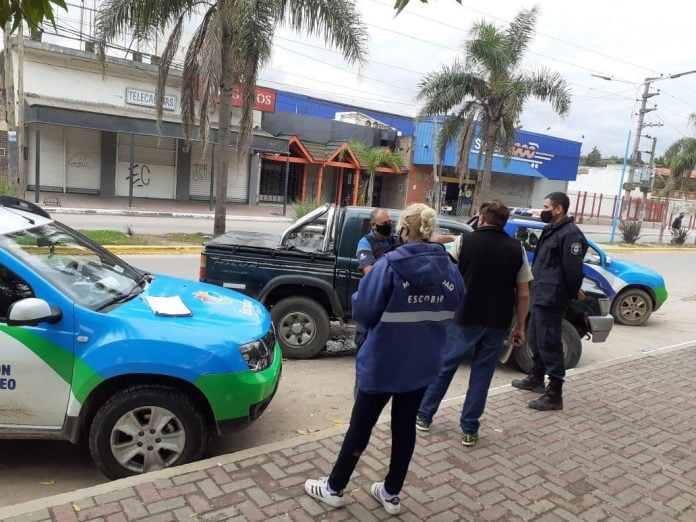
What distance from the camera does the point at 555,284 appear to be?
458cm

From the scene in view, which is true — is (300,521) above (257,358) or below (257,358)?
below

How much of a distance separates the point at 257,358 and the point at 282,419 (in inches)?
45.2

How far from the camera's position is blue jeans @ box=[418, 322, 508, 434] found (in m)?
3.91

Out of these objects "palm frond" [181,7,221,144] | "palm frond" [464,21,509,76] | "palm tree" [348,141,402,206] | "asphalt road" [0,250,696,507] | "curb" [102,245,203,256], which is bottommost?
"curb" [102,245,203,256]

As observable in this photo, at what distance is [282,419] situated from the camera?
14.8 ft

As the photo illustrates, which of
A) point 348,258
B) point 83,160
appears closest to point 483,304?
point 348,258

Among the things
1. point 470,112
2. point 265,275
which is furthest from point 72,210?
point 265,275

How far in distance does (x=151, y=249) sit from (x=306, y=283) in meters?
8.13

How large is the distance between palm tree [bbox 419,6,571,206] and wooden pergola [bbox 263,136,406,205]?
34.1 ft

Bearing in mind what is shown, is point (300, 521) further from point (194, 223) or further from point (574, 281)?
point (194, 223)

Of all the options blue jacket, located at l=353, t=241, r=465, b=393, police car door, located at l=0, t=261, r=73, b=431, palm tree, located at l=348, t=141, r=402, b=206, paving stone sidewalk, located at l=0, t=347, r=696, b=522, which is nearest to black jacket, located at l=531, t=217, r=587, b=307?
paving stone sidewalk, located at l=0, t=347, r=696, b=522

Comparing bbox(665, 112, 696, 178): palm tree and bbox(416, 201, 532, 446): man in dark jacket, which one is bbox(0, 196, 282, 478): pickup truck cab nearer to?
bbox(416, 201, 532, 446): man in dark jacket

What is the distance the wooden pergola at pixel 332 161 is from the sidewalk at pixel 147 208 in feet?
9.27

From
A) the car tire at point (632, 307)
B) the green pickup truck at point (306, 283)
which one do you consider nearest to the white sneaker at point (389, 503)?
the green pickup truck at point (306, 283)
